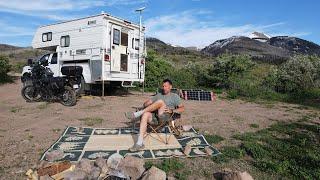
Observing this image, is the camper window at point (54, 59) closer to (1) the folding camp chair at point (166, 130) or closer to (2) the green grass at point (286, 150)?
(1) the folding camp chair at point (166, 130)

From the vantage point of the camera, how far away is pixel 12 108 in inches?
408

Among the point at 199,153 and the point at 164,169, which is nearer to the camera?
the point at 164,169

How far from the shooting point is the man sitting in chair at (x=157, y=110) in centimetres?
617

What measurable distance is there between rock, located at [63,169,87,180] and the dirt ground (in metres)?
0.61

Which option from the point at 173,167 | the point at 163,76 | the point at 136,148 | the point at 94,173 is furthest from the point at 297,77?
the point at 94,173

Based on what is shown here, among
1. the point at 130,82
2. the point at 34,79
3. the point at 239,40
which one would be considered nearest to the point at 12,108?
the point at 34,79

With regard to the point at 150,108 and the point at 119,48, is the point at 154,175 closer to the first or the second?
the point at 150,108

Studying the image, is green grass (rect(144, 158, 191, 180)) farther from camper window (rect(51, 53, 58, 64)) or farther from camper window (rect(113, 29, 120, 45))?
camper window (rect(51, 53, 58, 64))

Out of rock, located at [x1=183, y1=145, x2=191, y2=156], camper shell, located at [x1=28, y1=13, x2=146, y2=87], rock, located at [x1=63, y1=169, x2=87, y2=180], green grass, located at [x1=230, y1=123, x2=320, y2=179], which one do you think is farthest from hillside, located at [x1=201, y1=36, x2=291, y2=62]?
rock, located at [x1=63, y1=169, x2=87, y2=180]

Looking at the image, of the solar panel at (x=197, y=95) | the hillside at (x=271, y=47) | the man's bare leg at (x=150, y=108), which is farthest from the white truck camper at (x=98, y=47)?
the hillside at (x=271, y=47)

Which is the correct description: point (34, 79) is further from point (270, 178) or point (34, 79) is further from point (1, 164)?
point (270, 178)

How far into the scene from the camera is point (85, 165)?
499 cm

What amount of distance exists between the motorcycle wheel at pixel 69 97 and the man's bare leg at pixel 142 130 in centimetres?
485

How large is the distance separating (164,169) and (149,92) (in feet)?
33.3
